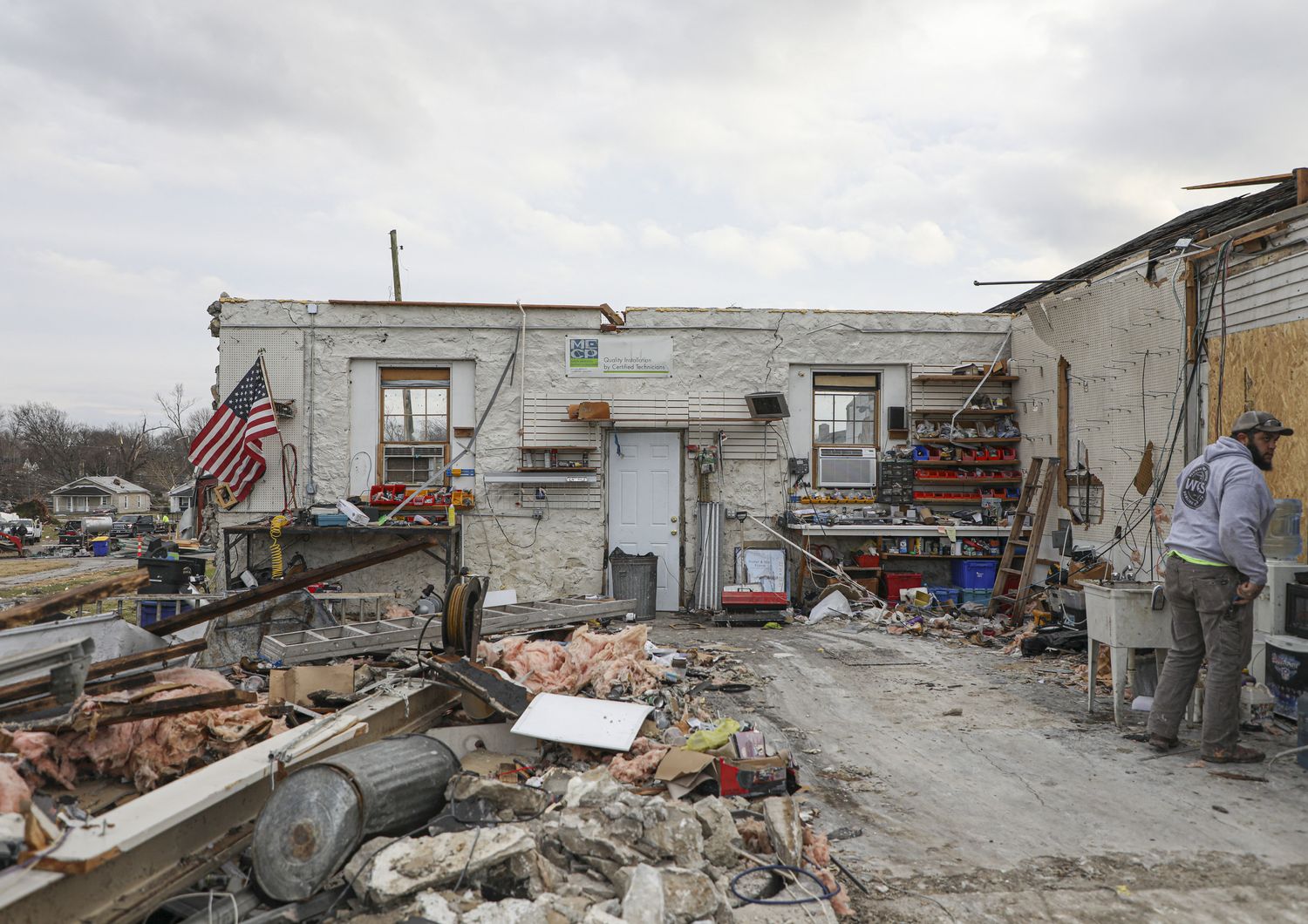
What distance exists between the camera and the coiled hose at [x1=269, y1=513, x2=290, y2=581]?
390 inches

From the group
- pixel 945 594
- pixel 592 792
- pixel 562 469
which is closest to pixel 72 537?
pixel 562 469

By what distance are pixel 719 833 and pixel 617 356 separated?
801 cm

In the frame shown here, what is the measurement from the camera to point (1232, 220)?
25.2 feet

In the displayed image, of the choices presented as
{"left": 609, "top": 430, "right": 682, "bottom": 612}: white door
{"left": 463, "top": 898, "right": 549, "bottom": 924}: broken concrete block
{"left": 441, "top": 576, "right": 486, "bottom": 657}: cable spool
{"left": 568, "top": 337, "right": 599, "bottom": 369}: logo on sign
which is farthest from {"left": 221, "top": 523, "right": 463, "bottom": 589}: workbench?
{"left": 463, "top": 898, "right": 549, "bottom": 924}: broken concrete block

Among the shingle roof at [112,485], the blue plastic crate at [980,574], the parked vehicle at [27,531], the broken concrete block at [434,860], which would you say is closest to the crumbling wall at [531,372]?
the blue plastic crate at [980,574]

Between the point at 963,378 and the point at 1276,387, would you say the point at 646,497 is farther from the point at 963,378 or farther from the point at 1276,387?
the point at 1276,387

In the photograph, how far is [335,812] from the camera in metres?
3.45

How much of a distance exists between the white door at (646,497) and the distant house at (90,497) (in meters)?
44.2

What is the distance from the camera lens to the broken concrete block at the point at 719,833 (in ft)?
11.7

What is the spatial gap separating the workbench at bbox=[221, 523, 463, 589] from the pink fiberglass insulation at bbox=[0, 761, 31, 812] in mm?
6294

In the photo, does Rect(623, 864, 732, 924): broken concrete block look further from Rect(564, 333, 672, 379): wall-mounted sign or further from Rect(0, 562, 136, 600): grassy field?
Rect(0, 562, 136, 600): grassy field

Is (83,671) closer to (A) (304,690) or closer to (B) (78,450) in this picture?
(A) (304,690)

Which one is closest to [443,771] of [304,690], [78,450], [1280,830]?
[304,690]

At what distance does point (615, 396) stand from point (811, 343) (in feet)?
9.21
